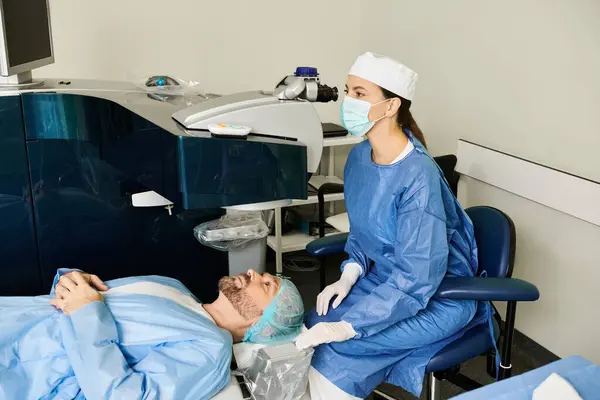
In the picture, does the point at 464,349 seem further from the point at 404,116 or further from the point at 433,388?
the point at 404,116

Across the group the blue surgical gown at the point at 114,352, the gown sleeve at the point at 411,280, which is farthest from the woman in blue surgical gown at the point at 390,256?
the blue surgical gown at the point at 114,352

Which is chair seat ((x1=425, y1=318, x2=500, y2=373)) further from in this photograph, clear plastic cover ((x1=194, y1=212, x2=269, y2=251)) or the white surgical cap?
the white surgical cap

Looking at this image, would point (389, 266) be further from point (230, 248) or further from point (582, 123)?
point (582, 123)

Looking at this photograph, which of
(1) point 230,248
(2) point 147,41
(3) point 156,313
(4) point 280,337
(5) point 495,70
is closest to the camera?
(3) point 156,313

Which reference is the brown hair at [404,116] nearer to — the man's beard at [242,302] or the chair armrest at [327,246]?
the chair armrest at [327,246]

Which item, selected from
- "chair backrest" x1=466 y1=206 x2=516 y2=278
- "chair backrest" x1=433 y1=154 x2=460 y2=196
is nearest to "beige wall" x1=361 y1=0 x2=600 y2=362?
"chair backrest" x1=433 y1=154 x2=460 y2=196

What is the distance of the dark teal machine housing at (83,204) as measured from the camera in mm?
1760

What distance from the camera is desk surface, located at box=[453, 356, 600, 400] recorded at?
4.04 feet

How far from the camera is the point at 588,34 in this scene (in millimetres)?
2123

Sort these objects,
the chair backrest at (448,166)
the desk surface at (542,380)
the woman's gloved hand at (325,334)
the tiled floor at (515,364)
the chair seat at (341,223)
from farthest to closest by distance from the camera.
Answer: the chair seat at (341,223), the chair backrest at (448,166), the tiled floor at (515,364), the woman's gloved hand at (325,334), the desk surface at (542,380)

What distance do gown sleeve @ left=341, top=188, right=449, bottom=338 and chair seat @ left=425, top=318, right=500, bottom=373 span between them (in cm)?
14

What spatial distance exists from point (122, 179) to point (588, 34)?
5.41ft

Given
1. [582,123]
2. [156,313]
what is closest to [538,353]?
[582,123]

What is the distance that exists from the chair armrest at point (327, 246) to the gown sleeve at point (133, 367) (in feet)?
2.03
